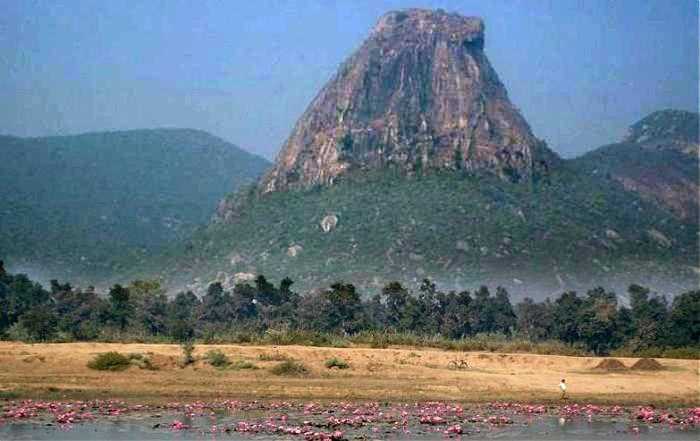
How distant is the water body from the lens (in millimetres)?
37594

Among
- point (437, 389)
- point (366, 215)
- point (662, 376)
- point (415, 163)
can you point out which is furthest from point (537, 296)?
point (437, 389)

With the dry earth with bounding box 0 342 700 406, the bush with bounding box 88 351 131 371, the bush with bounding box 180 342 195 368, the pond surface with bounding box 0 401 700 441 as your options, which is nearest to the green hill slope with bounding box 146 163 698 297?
the dry earth with bounding box 0 342 700 406

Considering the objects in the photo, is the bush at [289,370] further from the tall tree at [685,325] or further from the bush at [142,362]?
the tall tree at [685,325]

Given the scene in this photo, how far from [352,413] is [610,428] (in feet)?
29.9

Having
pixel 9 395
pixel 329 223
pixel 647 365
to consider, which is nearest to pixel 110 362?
pixel 9 395

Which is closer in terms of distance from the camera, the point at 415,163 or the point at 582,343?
the point at 582,343

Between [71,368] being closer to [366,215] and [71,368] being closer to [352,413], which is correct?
[352,413]

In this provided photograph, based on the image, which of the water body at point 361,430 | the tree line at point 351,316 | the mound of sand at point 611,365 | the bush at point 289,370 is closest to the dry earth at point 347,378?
the bush at point 289,370

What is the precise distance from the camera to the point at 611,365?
66125 mm

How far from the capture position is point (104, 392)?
50.0 meters

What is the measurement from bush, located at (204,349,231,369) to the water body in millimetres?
16072

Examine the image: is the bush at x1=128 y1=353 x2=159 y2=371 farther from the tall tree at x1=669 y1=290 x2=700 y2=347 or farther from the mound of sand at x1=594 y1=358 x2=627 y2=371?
the tall tree at x1=669 y1=290 x2=700 y2=347

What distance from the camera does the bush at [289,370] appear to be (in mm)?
58381

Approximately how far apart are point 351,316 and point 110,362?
4128 centimetres
